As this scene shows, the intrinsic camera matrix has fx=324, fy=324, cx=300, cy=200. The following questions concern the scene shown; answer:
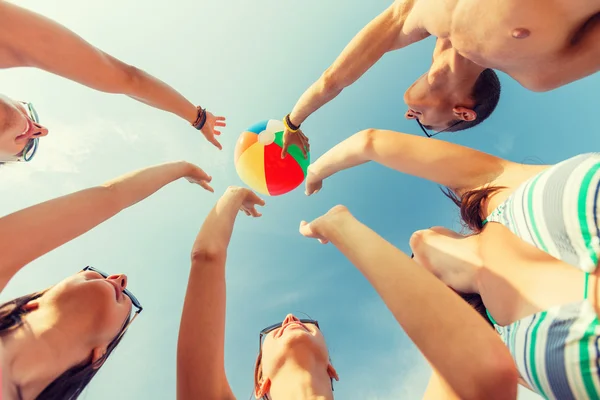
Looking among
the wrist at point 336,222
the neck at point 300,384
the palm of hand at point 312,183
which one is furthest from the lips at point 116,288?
the palm of hand at point 312,183

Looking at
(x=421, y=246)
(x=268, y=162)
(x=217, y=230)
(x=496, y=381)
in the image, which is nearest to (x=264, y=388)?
(x=217, y=230)

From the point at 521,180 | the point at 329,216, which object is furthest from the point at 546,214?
the point at 329,216

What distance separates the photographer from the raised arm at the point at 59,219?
2.10 metres

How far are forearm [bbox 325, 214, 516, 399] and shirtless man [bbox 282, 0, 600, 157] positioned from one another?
1693 mm

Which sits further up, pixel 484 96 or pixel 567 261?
pixel 484 96

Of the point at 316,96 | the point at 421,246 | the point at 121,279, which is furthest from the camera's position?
the point at 316,96

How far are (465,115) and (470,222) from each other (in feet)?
5.92

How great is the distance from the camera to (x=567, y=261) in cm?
182

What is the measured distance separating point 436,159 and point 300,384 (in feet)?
7.57

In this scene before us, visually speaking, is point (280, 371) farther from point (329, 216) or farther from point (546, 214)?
point (546, 214)

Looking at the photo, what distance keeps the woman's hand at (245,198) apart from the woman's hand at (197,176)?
71 centimetres

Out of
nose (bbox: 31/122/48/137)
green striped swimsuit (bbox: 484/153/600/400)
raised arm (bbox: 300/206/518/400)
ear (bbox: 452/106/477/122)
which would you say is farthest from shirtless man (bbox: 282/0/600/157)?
nose (bbox: 31/122/48/137)

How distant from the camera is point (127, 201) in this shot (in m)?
3.01

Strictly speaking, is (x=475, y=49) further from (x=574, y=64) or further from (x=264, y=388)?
(x=264, y=388)
